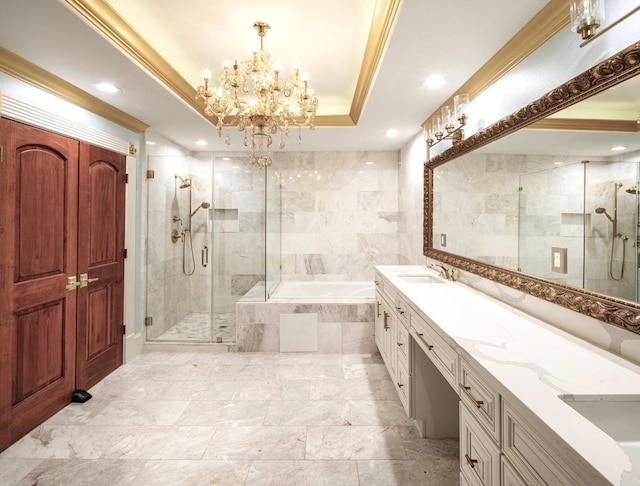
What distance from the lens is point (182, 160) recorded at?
4.24 m

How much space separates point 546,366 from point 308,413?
1.71m

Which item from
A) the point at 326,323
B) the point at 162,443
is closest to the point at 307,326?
the point at 326,323

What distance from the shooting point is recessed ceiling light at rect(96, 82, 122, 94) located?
233cm

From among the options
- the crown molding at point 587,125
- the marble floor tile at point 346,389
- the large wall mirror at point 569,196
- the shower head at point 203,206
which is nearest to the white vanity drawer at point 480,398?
the large wall mirror at point 569,196

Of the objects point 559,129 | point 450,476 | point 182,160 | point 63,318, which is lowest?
point 450,476

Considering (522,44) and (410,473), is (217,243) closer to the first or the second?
(410,473)

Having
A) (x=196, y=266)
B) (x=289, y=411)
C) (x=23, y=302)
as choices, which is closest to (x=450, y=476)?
(x=289, y=411)

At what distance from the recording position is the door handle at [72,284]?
242cm

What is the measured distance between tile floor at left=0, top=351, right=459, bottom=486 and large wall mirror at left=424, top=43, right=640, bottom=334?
120cm

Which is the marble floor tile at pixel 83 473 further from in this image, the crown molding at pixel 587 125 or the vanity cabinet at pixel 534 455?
the crown molding at pixel 587 125

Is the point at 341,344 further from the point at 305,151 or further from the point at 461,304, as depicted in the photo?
the point at 305,151

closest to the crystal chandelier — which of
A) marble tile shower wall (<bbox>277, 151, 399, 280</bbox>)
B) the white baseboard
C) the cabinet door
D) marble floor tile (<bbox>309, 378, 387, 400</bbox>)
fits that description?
the cabinet door

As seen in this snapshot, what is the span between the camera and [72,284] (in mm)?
2457

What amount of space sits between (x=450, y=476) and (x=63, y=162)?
10.7 feet
